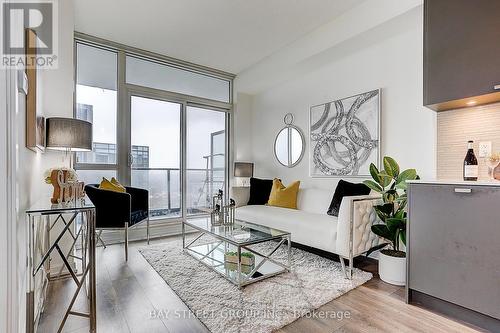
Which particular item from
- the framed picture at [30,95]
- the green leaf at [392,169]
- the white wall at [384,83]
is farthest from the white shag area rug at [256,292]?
the framed picture at [30,95]

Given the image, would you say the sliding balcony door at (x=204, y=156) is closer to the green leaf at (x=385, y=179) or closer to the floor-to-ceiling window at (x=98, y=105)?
the floor-to-ceiling window at (x=98, y=105)

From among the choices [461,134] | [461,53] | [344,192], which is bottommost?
[344,192]

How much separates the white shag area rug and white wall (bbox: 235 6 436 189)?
1.35 meters

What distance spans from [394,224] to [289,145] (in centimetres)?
220

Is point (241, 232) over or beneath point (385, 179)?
beneath

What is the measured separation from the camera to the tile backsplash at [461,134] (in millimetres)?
1979

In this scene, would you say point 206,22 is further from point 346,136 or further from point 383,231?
point 383,231

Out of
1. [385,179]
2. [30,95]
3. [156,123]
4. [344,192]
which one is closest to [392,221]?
[385,179]

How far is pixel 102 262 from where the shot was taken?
2.78 meters

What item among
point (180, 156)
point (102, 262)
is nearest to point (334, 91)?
point (180, 156)

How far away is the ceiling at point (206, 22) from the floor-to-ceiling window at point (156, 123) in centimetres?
34

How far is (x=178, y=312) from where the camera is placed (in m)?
1.79

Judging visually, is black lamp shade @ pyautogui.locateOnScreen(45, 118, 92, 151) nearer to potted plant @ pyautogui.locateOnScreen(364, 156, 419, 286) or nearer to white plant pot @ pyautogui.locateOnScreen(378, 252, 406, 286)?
potted plant @ pyautogui.locateOnScreen(364, 156, 419, 286)

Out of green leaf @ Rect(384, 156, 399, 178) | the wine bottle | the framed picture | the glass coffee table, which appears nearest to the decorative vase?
the framed picture
